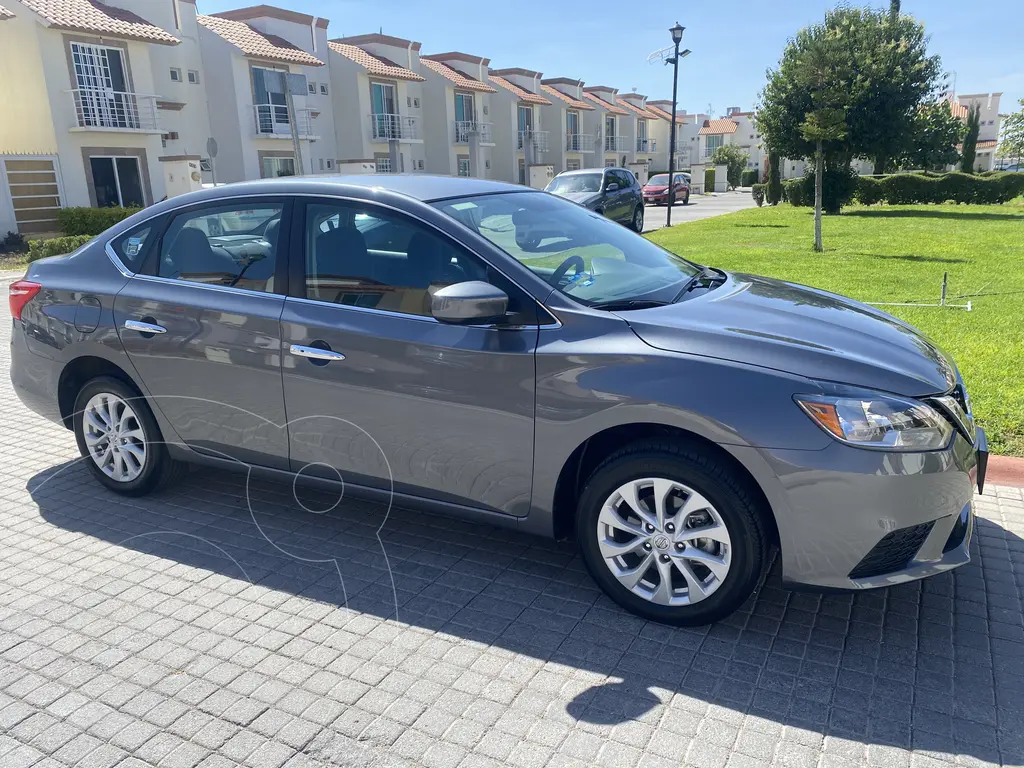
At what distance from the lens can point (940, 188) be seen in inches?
1252

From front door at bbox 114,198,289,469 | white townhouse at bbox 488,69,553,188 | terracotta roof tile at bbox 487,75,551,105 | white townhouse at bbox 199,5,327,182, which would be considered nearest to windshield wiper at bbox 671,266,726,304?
front door at bbox 114,198,289,469

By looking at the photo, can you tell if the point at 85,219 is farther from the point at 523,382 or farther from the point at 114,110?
the point at 523,382

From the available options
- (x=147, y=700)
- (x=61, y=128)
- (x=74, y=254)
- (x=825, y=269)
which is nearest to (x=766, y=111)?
(x=825, y=269)

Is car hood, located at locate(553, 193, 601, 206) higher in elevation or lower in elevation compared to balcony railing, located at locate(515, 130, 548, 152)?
lower

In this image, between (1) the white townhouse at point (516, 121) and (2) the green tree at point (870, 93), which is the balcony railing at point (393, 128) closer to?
(1) the white townhouse at point (516, 121)

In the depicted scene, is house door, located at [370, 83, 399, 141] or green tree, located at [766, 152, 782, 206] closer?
green tree, located at [766, 152, 782, 206]

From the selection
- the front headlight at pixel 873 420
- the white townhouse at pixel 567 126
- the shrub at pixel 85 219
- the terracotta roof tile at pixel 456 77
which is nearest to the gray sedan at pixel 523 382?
the front headlight at pixel 873 420

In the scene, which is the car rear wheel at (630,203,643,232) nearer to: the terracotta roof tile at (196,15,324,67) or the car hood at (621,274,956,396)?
the car hood at (621,274,956,396)

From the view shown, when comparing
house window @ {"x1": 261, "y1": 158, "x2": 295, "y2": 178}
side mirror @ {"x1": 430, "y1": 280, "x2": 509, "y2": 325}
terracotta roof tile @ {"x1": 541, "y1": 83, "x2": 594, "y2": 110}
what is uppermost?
terracotta roof tile @ {"x1": 541, "y1": 83, "x2": 594, "y2": 110}

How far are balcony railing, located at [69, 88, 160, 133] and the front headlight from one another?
2814 centimetres

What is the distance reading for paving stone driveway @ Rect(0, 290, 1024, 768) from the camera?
2617 mm

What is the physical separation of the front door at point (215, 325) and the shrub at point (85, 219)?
21543 mm

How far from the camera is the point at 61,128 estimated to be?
25.3 metres

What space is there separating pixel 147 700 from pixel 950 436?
3.13 m
